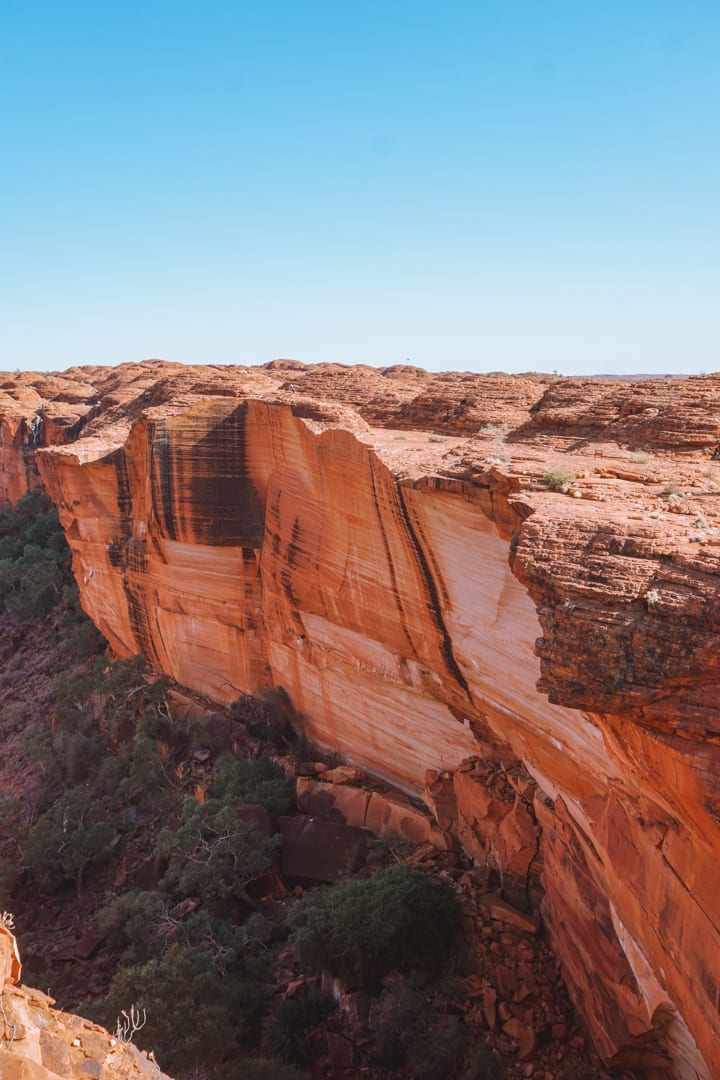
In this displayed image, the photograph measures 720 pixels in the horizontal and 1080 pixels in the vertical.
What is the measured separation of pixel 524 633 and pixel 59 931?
37.6 feet

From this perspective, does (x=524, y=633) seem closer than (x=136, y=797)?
Yes

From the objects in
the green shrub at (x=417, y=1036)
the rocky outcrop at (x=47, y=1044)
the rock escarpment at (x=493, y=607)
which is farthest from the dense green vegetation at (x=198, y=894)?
the rocky outcrop at (x=47, y=1044)

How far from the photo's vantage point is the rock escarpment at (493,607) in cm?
599

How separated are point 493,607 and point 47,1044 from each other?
6.51 meters

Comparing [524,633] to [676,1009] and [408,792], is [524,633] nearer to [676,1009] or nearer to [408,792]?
[676,1009]

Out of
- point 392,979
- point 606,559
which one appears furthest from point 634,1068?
point 606,559

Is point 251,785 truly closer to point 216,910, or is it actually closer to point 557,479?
point 216,910

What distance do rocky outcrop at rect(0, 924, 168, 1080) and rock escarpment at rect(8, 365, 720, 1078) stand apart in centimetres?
Answer: 476

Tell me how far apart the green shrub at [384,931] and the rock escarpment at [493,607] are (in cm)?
130

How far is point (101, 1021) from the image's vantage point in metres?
10.2

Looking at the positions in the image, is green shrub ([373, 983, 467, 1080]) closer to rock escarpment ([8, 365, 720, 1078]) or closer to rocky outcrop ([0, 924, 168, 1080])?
rock escarpment ([8, 365, 720, 1078])

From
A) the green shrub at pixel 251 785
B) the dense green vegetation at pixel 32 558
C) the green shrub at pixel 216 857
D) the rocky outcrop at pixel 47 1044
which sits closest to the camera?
the rocky outcrop at pixel 47 1044

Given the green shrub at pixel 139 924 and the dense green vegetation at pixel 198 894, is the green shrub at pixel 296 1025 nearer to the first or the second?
Answer: the dense green vegetation at pixel 198 894

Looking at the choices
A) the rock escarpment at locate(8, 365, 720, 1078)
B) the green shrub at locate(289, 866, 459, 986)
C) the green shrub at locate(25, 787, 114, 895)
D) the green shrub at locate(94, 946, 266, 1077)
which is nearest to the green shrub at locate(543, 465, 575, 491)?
the rock escarpment at locate(8, 365, 720, 1078)
